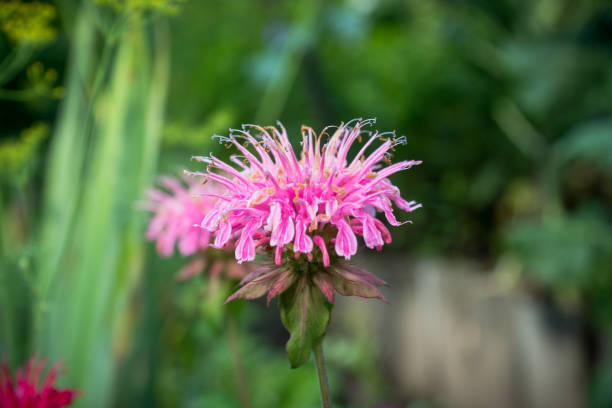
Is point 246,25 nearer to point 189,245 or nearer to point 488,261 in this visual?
point 488,261

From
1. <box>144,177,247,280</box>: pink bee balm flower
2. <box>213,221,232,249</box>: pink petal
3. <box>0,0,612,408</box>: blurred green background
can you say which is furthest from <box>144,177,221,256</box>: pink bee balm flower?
<box>213,221,232,249</box>: pink petal

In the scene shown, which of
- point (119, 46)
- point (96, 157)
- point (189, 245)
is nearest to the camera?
point (189, 245)

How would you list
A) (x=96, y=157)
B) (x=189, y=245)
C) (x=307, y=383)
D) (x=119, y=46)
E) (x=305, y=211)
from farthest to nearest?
1. (x=307, y=383)
2. (x=96, y=157)
3. (x=119, y=46)
4. (x=189, y=245)
5. (x=305, y=211)

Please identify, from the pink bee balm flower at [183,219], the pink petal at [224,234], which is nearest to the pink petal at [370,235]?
the pink petal at [224,234]

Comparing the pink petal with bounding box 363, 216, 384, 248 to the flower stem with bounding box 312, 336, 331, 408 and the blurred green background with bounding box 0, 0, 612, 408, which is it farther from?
the blurred green background with bounding box 0, 0, 612, 408

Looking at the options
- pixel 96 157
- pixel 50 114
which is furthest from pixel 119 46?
pixel 50 114

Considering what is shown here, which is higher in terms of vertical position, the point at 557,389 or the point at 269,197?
the point at 269,197
